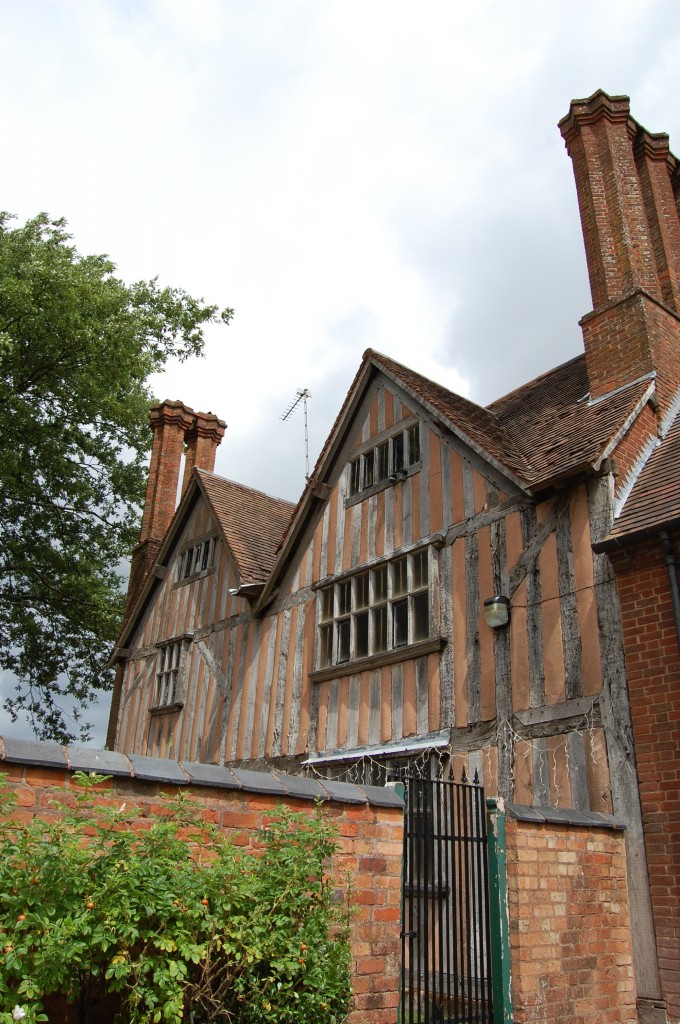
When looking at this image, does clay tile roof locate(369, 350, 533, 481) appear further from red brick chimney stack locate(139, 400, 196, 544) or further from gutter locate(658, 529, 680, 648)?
red brick chimney stack locate(139, 400, 196, 544)

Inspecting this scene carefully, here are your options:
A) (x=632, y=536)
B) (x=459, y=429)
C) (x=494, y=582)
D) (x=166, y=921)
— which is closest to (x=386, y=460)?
(x=459, y=429)

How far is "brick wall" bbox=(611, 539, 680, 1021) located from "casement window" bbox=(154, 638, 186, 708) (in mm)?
9469

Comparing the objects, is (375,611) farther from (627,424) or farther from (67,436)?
(67,436)

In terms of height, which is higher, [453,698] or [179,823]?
[453,698]

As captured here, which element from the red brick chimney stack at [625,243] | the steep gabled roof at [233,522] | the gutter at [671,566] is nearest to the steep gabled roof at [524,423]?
the red brick chimney stack at [625,243]

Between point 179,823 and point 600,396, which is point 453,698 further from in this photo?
point 179,823

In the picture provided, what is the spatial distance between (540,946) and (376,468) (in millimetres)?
6991

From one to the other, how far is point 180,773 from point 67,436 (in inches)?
677

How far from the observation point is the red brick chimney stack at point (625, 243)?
32.8 ft

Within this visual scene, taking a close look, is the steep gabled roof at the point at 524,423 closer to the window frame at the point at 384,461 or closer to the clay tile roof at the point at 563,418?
the clay tile roof at the point at 563,418

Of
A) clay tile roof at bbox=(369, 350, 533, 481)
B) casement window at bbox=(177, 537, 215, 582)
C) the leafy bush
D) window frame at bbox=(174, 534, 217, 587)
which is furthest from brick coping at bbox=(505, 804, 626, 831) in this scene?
casement window at bbox=(177, 537, 215, 582)

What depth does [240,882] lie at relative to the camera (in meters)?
4.07

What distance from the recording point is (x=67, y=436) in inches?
797

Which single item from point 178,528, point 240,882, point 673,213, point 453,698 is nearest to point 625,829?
point 453,698
